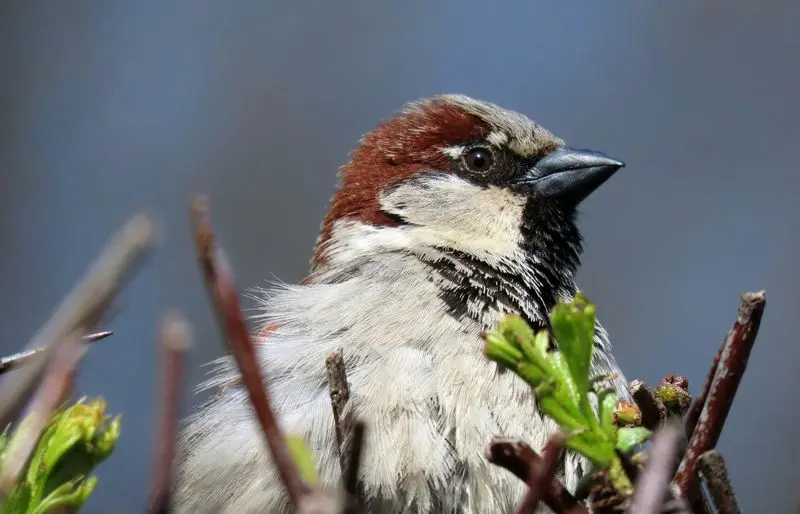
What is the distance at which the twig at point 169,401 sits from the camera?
2.36 ft

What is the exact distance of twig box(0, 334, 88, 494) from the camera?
0.82m

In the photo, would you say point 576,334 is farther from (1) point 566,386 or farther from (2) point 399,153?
(2) point 399,153

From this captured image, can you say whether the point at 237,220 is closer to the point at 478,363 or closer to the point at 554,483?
the point at 478,363

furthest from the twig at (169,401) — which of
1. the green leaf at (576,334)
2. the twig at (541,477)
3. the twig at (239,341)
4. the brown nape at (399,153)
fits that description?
the brown nape at (399,153)

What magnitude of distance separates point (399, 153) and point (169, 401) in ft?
8.87

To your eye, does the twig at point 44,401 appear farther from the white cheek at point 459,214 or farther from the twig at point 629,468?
the white cheek at point 459,214

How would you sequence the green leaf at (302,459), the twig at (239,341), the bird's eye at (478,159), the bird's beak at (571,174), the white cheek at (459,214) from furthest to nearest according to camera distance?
1. the bird's eye at (478,159)
2. the bird's beak at (571,174)
3. the white cheek at (459,214)
4. the green leaf at (302,459)
5. the twig at (239,341)

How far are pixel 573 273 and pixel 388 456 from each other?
1.24 meters

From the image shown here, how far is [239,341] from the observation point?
675mm

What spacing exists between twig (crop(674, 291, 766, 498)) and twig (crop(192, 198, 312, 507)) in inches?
14.5

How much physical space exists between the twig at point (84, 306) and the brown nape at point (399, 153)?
2.30 meters

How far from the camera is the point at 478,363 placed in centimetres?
229

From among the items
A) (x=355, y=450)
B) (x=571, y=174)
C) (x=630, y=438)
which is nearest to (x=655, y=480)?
(x=355, y=450)

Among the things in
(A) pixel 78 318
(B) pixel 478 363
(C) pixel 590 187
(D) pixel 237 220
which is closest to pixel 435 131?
(C) pixel 590 187
